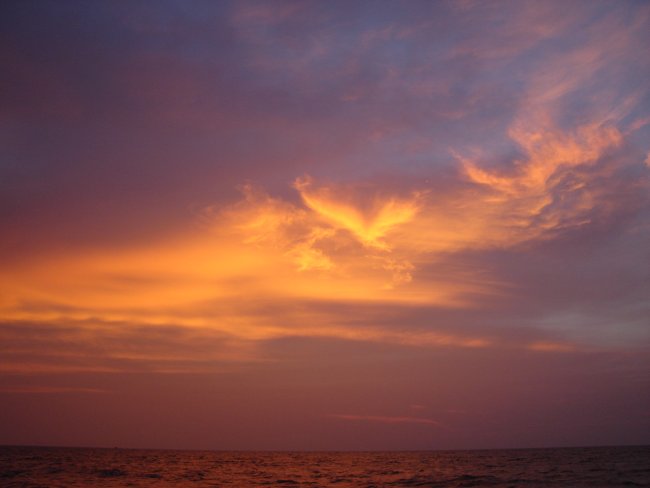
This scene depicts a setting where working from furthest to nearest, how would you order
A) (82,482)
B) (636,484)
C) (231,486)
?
(82,482)
(231,486)
(636,484)

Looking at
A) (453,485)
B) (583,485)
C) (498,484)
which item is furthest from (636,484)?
(453,485)

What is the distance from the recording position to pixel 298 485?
118 ft

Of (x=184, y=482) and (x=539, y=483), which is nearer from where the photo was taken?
(x=539, y=483)

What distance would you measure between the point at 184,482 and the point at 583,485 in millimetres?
25316

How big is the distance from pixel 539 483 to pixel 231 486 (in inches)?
747

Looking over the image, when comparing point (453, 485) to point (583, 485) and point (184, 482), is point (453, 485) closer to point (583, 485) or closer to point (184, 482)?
point (583, 485)

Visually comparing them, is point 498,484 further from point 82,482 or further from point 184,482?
point 82,482

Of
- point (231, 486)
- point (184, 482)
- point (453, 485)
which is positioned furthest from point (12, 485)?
point (453, 485)

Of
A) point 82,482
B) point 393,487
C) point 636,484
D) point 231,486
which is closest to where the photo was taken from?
point 636,484

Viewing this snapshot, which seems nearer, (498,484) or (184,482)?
(498,484)

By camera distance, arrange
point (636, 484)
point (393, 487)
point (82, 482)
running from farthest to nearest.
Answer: point (82, 482)
point (393, 487)
point (636, 484)

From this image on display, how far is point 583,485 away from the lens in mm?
30406

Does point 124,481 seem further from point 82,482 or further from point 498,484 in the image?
point 498,484

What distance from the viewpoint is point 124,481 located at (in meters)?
38.2
